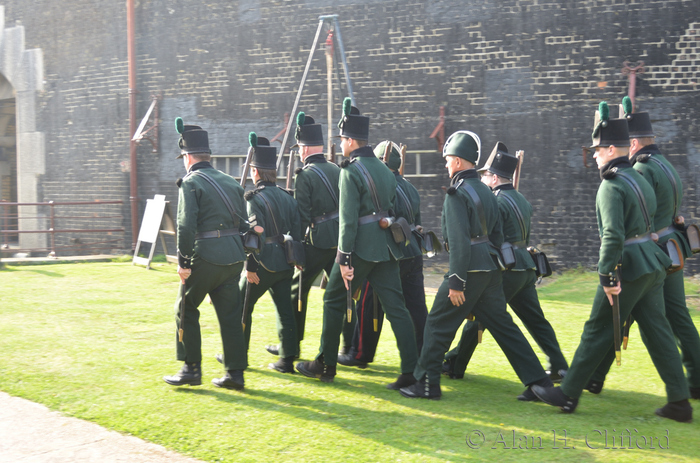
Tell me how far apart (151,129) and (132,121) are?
1.94ft

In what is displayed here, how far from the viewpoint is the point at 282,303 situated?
579cm

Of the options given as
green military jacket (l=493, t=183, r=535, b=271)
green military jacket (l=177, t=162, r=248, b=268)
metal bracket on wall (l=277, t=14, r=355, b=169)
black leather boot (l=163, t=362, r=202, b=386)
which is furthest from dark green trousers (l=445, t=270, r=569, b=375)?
metal bracket on wall (l=277, t=14, r=355, b=169)

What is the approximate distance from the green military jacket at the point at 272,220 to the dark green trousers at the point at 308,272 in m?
0.19

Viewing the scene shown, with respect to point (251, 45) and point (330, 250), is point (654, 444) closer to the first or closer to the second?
point (330, 250)

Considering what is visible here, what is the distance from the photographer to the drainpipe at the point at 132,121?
14.4m

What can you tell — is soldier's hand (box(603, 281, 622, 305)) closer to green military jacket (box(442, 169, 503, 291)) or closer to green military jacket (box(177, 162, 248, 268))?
green military jacket (box(442, 169, 503, 291))

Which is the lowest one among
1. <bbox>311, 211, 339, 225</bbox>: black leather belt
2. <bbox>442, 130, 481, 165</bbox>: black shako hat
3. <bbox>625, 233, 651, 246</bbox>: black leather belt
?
<bbox>625, 233, 651, 246</bbox>: black leather belt

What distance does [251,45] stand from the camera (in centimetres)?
1342

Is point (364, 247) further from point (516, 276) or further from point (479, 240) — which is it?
point (516, 276)

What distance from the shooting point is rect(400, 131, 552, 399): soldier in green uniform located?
4723 millimetres

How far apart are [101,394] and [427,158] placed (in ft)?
27.0

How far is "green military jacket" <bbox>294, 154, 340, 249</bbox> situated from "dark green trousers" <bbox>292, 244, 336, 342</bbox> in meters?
0.07

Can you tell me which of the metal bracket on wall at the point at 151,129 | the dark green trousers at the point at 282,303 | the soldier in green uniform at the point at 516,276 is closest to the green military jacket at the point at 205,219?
the dark green trousers at the point at 282,303

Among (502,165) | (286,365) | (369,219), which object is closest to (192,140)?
(369,219)
